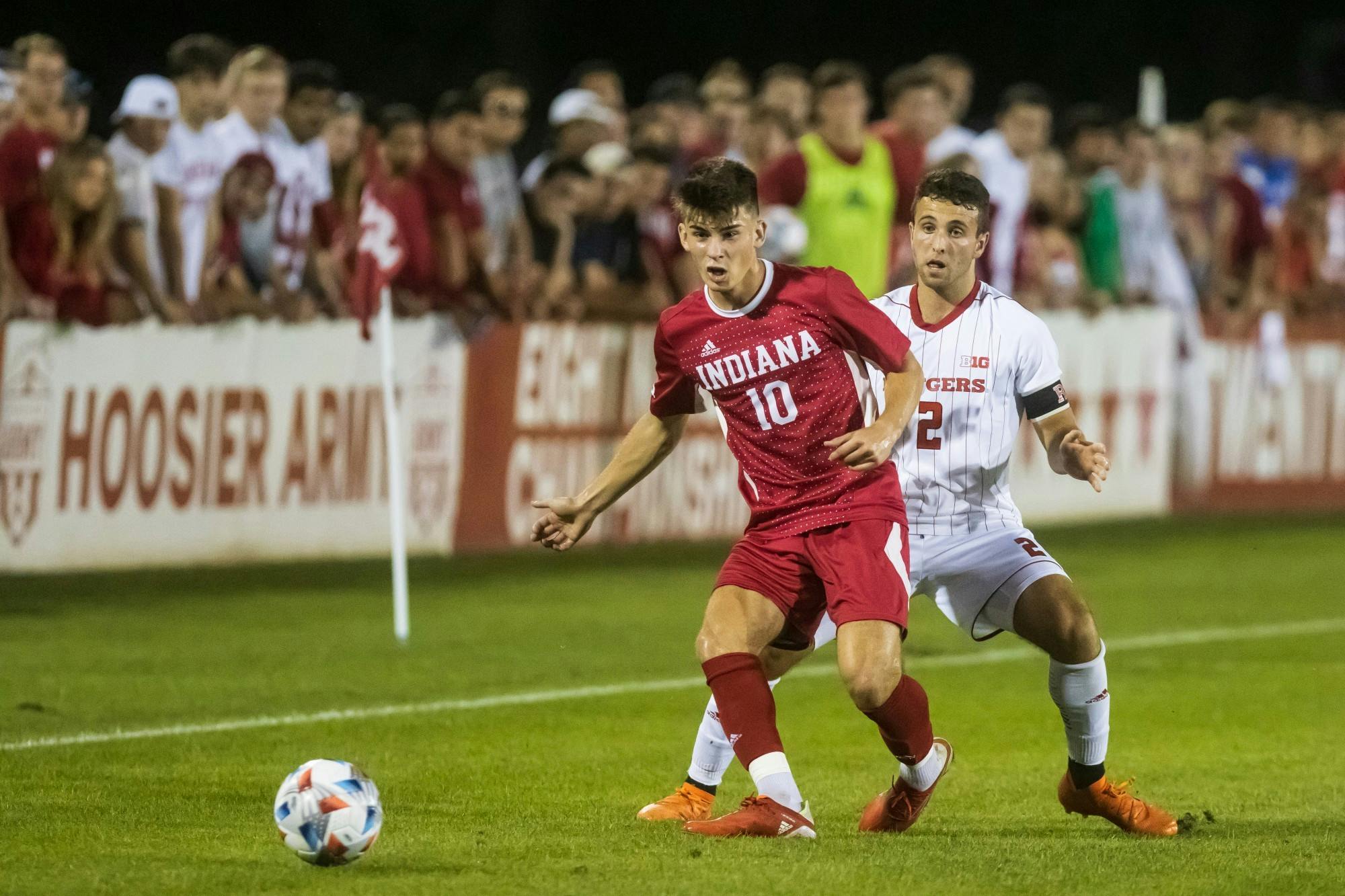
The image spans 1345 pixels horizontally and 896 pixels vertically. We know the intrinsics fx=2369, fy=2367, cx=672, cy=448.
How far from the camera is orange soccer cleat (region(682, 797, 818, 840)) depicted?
6.50 m

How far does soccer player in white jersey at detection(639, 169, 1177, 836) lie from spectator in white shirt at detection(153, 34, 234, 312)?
710 cm

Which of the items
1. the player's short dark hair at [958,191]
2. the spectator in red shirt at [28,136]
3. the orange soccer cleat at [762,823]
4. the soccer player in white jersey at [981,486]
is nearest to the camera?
the orange soccer cleat at [762,823]

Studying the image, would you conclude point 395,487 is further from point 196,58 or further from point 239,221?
point 196,58

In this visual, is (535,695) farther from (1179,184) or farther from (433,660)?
(1179,184)

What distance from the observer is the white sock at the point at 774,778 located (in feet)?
21.4

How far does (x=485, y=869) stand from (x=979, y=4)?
25.8 metres

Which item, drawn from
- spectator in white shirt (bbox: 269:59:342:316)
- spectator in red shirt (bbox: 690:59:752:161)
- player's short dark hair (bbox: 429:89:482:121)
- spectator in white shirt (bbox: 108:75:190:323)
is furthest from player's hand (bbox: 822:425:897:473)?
spectator in red shirt (bbox: 690:59:752:161)

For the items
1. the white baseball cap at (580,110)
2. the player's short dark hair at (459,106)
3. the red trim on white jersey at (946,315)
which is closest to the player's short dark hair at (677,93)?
the white baseball cap at (580,110)

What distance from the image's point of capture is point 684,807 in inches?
275

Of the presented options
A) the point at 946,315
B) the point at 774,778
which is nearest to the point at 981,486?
the point at 946,315

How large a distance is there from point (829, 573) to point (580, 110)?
9.23m

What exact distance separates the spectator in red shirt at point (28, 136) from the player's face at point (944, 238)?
6.63 meters

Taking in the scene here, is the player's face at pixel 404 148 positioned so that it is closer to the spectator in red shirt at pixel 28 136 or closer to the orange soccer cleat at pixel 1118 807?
the spectator in red shirt at pixel 28 136

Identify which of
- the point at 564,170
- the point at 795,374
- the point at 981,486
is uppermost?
the point at 564,170
